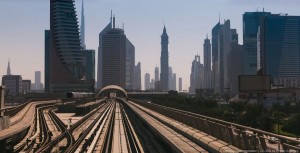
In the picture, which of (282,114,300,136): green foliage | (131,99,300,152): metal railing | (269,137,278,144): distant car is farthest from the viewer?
(282,114,300,136): green foliage

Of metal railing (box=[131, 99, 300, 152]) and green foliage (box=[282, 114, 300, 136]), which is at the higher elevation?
metal railing (box=[131, 99, 300, 152])

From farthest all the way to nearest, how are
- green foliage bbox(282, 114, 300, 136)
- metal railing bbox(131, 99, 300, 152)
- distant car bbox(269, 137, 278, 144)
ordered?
green foliage bbox(282, 114, 300, 136) → distant car bbox(269, 137, 278, 144) → metal railing bbox(131, 99, 300, 152)

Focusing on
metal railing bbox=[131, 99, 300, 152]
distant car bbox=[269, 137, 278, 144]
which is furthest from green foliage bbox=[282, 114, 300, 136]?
distant car bbox=[269, 137, 278, 144]

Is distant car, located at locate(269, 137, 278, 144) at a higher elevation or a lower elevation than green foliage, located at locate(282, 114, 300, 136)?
higher

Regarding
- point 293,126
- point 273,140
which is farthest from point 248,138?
point 293,126

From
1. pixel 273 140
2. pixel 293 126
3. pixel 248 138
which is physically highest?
pixel 273 140

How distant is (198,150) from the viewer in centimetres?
1930

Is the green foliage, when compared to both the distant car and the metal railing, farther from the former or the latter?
the distant car

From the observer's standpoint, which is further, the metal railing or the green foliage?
the green foliage

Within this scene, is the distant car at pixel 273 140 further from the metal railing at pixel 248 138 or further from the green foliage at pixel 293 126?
the green foliage at pixel 293 126

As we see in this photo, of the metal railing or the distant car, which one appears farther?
the distant car

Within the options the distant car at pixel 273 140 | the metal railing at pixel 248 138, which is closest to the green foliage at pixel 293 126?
the metal railing at pixel 248 138

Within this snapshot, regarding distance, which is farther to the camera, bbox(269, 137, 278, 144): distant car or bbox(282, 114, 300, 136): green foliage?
bbox(282, 114, 300, 136): green foliage

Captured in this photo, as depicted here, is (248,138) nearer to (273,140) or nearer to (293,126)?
(273,140)
